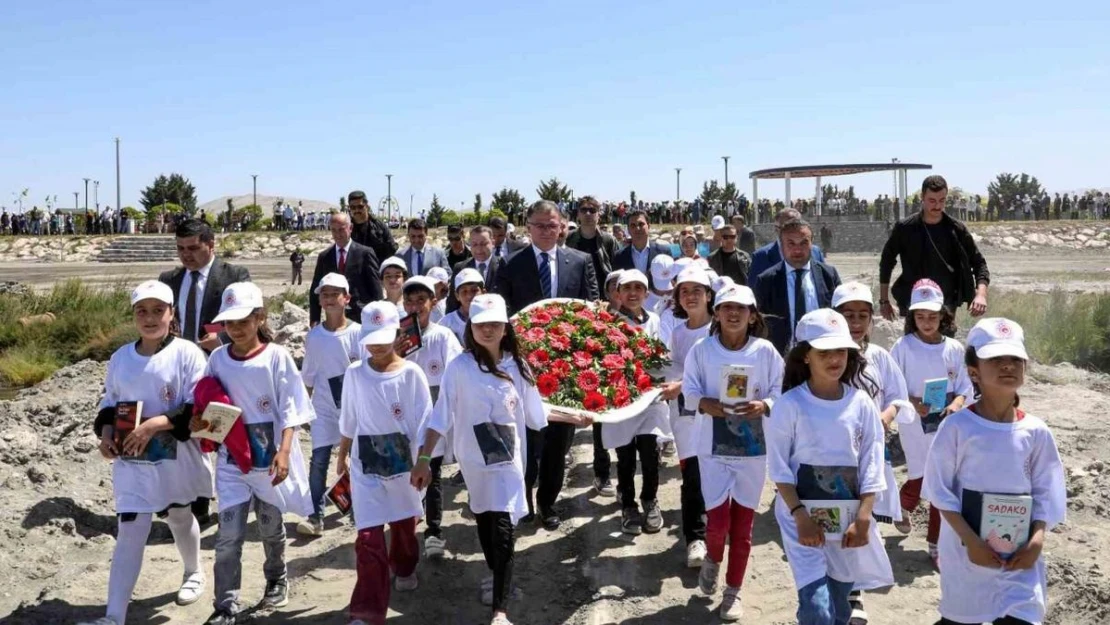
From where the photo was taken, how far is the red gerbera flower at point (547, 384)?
6621 mm

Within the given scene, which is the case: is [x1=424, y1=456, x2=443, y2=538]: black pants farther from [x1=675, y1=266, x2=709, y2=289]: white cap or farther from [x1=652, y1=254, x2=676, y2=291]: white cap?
[x1=652, y1=254, x2=676, y2=291]: white cap

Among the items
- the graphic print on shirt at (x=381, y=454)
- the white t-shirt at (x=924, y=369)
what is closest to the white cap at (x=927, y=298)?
the white t-shirt at (x=924, y=369)

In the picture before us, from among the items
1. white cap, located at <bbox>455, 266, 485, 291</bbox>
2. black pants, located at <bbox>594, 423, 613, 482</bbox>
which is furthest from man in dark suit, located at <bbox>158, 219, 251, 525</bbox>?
black pants, located at <bbox>594, 423, 613, 482</bbox>

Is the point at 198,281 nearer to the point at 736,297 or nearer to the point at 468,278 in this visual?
the point at 468,278

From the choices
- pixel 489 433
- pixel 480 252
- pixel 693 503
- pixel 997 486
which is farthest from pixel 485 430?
pixel 480 252

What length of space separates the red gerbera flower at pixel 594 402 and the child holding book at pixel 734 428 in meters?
0.68

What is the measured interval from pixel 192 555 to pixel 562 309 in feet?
10.2

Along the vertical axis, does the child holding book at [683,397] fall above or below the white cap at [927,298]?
below

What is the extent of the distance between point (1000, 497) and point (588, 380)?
9.74 feet

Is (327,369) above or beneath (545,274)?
beneath

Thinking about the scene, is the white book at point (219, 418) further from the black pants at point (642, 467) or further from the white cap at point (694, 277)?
the white cap at point (694, 277)

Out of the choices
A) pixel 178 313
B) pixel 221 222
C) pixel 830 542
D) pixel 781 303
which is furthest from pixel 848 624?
pixel 221 222

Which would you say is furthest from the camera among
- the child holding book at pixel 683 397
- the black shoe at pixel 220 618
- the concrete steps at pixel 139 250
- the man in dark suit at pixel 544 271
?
the concrete steps at pixel 139 250

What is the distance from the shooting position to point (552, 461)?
7559mm
